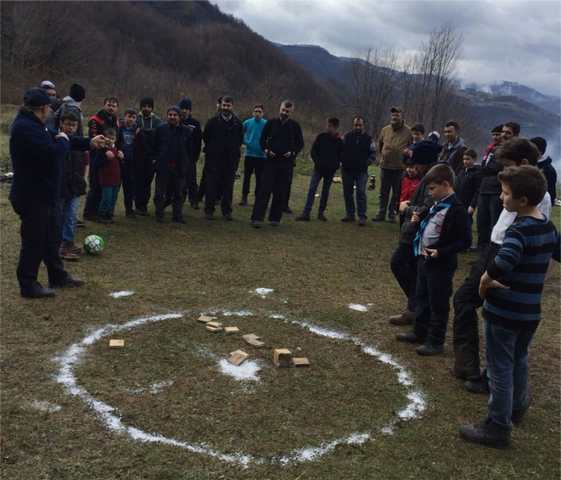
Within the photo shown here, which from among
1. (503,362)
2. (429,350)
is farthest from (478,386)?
(503,362)

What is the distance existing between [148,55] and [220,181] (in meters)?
73.6

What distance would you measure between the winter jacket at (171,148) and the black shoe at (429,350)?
21.1 feet

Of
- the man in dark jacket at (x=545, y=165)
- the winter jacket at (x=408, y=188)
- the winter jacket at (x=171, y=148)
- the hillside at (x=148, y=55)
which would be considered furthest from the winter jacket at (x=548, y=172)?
the hillside at (x=148, y=55)

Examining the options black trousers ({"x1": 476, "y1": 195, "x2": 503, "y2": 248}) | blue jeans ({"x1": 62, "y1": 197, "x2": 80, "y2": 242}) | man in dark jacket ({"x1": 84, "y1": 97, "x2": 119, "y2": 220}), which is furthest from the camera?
man in dark jacket ({"x1": 84, "y1": 97, "x2": 119, "y2": 220})

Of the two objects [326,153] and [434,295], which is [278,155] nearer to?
[326,153]

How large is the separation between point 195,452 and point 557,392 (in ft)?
11.4

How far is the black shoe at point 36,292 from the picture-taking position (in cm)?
663

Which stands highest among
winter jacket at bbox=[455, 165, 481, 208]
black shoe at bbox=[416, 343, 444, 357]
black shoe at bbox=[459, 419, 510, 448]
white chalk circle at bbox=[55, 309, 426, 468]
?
winter jacket at bbox=[455, 165, 481, 208]

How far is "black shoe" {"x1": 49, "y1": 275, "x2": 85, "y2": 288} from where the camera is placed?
711 cm

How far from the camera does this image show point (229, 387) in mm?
4953

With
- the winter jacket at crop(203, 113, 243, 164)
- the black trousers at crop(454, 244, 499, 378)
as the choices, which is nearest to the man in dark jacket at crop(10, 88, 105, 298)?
the black trousers at crop(454, 244, 499, 378)

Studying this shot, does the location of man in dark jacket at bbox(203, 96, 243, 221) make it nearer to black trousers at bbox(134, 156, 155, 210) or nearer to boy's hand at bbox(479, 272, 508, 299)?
black trousers at bbox(134, 156, 155, 210)

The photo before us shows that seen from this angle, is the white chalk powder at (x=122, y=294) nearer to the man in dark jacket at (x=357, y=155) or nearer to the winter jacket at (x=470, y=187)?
the winter jacket at (x=470, y=187)

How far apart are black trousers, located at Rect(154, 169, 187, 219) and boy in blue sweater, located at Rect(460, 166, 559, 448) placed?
7.60 m
